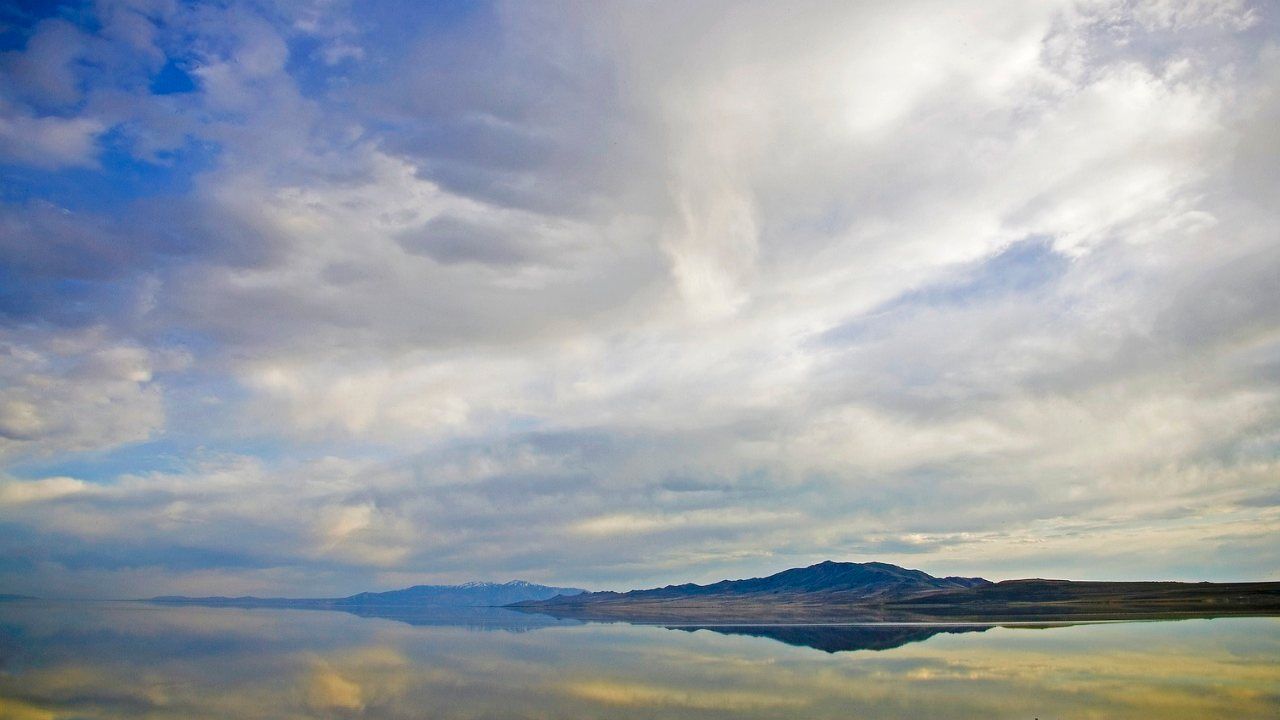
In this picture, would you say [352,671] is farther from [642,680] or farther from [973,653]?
[973,653]

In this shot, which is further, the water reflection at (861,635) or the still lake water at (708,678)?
the water reflection at (861,635)

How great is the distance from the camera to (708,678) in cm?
6469

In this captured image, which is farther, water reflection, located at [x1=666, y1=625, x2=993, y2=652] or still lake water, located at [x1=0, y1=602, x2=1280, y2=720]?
water reflection, located at [x1=666, y1=625, x2=993, y2=652]

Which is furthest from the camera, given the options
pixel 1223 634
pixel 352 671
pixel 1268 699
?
pixel 1223 634

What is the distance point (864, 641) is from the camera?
102188 mm

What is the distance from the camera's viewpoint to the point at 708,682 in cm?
6200

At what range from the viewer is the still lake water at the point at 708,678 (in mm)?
48781

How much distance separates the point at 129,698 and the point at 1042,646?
3438 inches

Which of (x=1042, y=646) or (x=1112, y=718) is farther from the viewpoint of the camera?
(x=1042, y=646)

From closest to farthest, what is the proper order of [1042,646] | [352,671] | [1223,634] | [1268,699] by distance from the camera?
[1268,699]
[352,671]
[1042,646]
[1223,634]

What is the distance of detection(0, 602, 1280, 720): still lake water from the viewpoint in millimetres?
48781

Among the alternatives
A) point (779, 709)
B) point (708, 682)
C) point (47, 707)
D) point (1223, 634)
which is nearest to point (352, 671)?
point (47, 707)

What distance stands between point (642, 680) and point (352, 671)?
32090mm

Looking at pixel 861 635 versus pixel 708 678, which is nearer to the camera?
pixel 708 678
